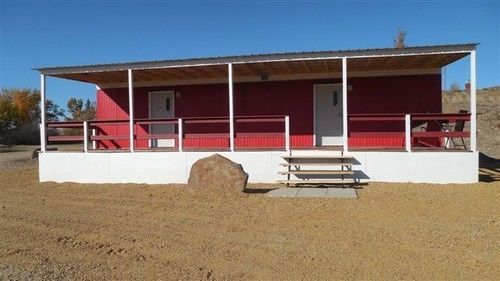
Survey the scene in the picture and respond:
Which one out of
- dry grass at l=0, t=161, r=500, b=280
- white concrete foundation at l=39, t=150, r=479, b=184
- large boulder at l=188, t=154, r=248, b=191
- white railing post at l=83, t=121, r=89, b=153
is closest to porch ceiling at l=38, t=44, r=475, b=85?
white railing post at l=83, t=121, r=89, b=153

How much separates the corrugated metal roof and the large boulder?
113 inches

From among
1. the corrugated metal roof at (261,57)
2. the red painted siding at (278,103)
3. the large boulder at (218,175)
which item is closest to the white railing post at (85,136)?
the corrugated metal roof at (261,57)

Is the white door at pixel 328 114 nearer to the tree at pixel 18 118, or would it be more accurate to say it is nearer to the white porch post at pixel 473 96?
the white porch post at pixel 473 96

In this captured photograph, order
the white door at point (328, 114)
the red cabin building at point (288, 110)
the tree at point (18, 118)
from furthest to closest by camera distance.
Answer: the tree at point (18, 118) → the white door at point (328, 114) → the red cabin building at point (288, 110)

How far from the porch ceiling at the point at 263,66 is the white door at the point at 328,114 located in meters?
0.58

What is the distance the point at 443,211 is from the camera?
6914 millimetres

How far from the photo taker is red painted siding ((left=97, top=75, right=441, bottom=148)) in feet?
41.6

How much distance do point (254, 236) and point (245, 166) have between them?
5117 millimetres

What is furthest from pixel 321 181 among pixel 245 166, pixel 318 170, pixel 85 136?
pixel 85 136

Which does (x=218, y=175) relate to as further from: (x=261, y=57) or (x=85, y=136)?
(x=85, y=136)

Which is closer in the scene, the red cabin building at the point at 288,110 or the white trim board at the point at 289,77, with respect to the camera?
the red cabin building at the point at 288,110

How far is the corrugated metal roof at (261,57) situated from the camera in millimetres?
9712

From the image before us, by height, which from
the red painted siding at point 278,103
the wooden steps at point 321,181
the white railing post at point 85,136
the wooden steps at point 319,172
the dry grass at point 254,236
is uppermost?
the red painted siding at point 278,103

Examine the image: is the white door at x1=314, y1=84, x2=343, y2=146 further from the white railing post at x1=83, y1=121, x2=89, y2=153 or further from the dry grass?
the white railing post at x1=83, y1=121, x2=89, y2=153
